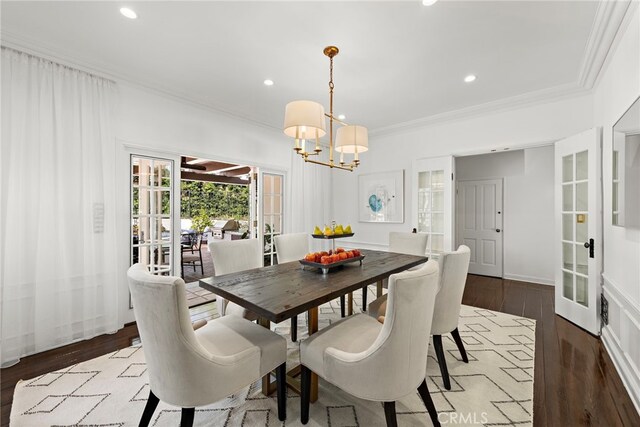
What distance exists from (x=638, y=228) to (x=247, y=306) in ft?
8.63

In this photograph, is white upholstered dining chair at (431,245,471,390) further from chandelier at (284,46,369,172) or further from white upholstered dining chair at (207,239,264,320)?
white upholstered dining chair at (207,239,264,320)

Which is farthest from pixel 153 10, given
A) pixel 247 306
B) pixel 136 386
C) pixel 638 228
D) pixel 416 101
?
pixel 638 228

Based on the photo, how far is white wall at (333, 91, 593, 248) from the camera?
325cm

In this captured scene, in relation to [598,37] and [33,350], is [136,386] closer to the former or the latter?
[33,350]

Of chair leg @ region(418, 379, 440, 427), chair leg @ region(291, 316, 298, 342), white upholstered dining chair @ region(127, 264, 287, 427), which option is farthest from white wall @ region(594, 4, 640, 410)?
white upholstered dining chair @ region(127, 264, 287, 427)

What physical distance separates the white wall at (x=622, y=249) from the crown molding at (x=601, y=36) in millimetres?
59

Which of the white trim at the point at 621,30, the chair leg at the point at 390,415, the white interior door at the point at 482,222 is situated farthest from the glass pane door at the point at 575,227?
the chair leg at the point at 390,415

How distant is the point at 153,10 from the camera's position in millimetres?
1990

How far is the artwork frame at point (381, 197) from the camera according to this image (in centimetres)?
468

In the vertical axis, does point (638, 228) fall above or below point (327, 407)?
above

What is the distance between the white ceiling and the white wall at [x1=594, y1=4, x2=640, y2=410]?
12.5 inches

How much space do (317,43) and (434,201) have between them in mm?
2962

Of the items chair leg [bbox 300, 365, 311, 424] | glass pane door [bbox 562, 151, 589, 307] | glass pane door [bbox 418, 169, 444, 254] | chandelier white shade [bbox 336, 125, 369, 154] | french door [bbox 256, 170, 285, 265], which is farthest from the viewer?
french door [bbox 256, 170, 285, 265]

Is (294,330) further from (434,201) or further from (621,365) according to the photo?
(434,201)
